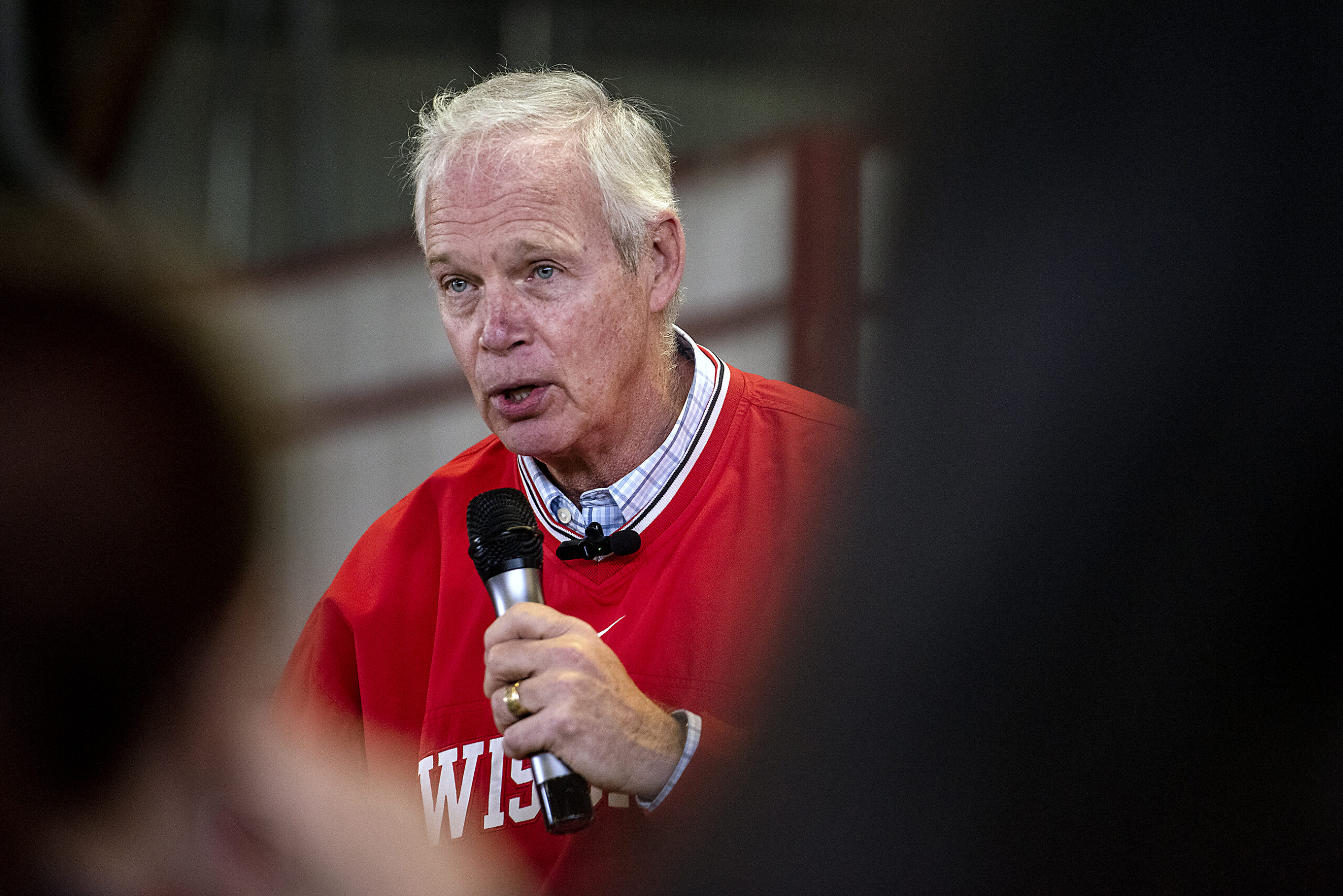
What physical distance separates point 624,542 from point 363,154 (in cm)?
486

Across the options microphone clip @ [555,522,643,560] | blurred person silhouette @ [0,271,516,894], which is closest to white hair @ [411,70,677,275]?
microphone clip @ [555,522,643,560]

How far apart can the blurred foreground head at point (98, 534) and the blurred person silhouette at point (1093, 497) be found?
13 cm

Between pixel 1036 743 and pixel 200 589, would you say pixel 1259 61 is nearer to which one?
pixel 1036 743

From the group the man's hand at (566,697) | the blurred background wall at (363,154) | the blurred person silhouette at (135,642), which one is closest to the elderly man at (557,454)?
the man's hand at (566,697)

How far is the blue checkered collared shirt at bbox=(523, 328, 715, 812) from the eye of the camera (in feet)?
4.14

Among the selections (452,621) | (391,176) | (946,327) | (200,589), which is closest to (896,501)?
(946,327)

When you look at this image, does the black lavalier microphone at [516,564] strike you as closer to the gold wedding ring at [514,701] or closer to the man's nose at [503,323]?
the gold wedding ring at [514,701]

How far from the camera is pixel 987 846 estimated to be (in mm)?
204

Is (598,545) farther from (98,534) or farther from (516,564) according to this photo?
(98,534)

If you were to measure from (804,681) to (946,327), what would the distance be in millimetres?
65

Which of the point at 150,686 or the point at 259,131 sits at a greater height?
the point at 259,131

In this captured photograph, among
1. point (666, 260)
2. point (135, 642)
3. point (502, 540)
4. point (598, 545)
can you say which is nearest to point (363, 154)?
point (666, 260)

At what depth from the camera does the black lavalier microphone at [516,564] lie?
31.3 inches

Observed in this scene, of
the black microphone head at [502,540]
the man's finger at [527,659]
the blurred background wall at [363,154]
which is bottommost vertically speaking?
the man's finger at [527,659]
